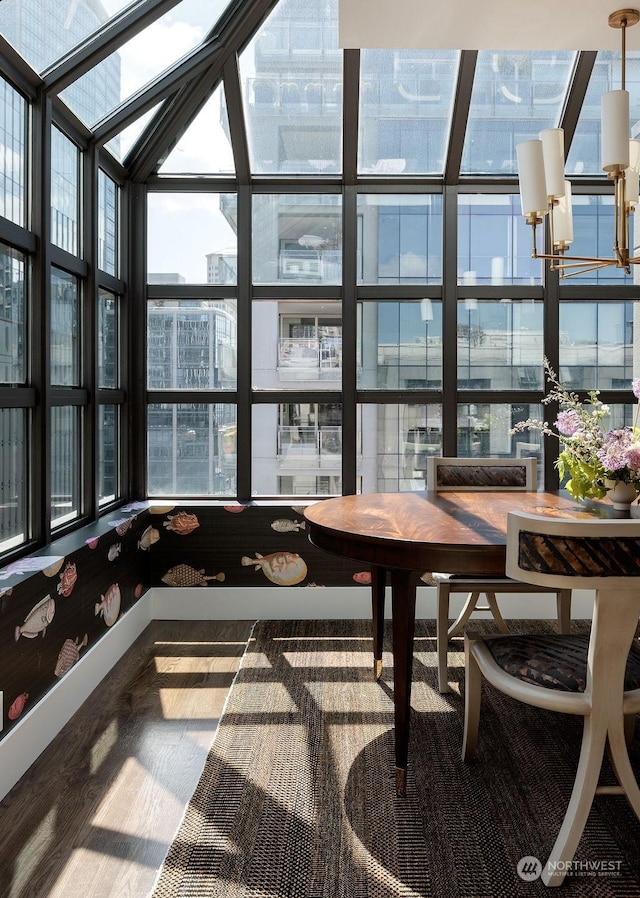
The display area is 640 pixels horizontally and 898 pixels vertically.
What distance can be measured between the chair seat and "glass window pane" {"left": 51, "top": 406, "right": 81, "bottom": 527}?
1973 millimetres

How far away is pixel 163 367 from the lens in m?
3.92

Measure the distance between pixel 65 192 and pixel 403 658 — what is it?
2.52 metres

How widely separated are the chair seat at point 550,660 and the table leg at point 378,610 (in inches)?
A: 31.3

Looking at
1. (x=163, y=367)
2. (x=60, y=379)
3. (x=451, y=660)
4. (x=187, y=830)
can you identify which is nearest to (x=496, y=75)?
(x=163, y=367)

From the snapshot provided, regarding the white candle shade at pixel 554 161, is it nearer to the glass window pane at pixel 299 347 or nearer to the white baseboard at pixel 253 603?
the glass window pane at pixel 299 347

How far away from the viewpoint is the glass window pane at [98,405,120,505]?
3459 millimetres

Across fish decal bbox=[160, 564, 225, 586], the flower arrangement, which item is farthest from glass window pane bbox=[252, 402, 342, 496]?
the flower arrangement

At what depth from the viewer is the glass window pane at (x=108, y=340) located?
3453 mm

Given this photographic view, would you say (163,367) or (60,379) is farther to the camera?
(163,367)

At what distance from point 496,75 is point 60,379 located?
277 cm

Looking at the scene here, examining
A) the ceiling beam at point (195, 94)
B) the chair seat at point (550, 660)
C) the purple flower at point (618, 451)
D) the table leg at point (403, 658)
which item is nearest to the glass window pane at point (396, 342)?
the ceiling beam at point (195, 94)

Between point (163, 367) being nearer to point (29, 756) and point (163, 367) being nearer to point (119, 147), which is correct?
point (119, 147)

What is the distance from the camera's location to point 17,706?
2.15m

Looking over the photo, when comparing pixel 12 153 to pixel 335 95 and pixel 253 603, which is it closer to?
pixel 335 95
